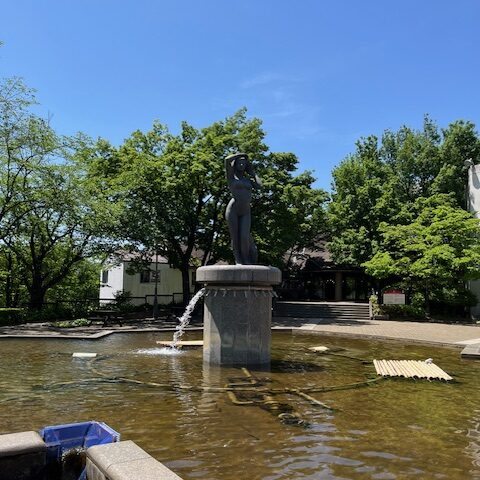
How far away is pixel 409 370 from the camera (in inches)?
435

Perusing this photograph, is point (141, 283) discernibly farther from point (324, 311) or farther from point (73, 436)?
point (73, 436)

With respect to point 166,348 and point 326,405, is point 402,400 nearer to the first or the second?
point 326,405

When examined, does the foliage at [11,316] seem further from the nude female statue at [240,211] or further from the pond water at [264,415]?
the nude female statue at [240,211]

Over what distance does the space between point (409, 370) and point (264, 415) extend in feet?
17.4

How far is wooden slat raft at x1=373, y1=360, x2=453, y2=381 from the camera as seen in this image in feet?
34.3

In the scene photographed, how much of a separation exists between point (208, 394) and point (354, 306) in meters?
24.0

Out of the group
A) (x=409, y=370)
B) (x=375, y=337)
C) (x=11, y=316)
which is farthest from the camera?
(x=11, y=316)

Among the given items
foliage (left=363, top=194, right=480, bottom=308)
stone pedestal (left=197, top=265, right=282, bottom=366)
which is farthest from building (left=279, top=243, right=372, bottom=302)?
stone pedestal (left=197, top=265, right=282, bottom=366)

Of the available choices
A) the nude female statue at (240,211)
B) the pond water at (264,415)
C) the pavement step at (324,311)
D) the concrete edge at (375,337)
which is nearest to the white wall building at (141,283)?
the pavement step at (324,311)

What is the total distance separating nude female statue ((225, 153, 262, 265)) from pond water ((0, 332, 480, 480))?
9.03ft

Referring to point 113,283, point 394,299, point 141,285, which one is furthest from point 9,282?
point 394,299

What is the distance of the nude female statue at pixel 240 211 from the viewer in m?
11.6

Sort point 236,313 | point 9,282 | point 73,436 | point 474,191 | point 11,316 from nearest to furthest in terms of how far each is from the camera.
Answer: point 73,436, point 236,313, point 11,316, point 9,282, point 474,191

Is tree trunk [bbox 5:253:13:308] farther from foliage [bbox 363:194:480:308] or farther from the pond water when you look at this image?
foliage [bbox 363:194:480:308]
